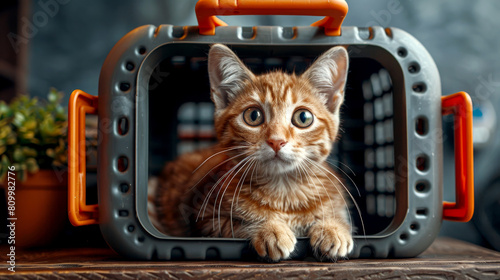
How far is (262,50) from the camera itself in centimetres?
85

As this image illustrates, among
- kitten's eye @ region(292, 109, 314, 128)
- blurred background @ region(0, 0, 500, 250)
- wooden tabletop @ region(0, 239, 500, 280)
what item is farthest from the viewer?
blurred background @ region(0, 0, 500, 250)

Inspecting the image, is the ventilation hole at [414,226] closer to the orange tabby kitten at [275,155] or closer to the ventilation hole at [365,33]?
the orange tabby kitten at [275,155]

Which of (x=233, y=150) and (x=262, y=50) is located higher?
(x=262, y=50)

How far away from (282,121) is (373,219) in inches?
20.5

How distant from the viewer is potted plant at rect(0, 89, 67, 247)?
992mm

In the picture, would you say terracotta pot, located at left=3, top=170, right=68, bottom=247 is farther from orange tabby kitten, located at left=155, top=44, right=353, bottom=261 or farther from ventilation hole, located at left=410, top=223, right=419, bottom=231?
ventilation hole, located at left=410, top=223, right=419, bottom=231

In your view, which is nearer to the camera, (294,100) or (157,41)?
(157,41)

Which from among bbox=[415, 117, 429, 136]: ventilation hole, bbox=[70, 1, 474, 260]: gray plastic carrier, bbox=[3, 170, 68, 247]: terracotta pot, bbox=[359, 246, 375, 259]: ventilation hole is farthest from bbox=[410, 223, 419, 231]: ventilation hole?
bbox=[3, 170, 68, 247]: terracotta pot

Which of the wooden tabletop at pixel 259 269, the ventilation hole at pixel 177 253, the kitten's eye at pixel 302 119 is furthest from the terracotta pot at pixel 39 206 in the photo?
the kitten's eye at pixel 302 119

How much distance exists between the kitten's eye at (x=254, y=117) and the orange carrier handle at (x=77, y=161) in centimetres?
37

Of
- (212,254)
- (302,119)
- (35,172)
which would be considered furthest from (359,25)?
(35,172)

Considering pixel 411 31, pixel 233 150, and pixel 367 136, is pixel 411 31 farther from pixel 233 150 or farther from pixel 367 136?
pixel 233 150

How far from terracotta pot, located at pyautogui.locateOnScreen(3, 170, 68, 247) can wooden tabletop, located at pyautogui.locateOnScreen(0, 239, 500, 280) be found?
0.23 meters

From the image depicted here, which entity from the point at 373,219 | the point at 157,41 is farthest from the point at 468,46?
the point at 157,41
